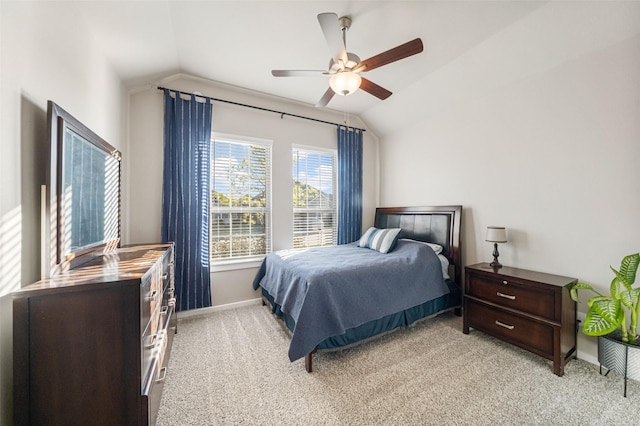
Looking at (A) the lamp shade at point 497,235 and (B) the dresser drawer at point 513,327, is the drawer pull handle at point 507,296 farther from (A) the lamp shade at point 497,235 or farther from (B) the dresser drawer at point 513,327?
(A) the lamp shade at point 497,235

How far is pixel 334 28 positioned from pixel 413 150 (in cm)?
252

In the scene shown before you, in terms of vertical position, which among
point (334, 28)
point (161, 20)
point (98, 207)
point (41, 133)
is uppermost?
point (161, 20)

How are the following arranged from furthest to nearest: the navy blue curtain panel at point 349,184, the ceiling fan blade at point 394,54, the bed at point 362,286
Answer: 1. the navy blue curtain panel at point 349,184
2. the bed at point 362,286
3. the ceiling fan blade at point 394,54

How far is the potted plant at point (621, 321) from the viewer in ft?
5.51

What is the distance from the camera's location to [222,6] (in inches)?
77.3

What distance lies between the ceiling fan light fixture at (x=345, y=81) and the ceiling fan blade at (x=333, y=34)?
0.10 metres

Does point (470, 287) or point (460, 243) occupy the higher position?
point (460, 243)

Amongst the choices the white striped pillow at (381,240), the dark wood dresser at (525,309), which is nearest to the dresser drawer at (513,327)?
the dark wood dresser at (525,309)

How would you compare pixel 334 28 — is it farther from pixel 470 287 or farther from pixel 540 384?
pixel 540 384

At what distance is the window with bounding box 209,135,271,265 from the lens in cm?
327

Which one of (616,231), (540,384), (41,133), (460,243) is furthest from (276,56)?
(540,384)

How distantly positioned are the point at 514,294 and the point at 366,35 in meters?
2.77

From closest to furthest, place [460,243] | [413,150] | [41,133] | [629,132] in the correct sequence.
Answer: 1. [41,133]
2. [629,132]
3. [460,243]
4. [413,150]

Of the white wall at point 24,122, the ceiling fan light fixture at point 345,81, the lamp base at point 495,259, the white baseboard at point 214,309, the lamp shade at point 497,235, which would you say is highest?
the ceiling fan light fixture at point 345,81
